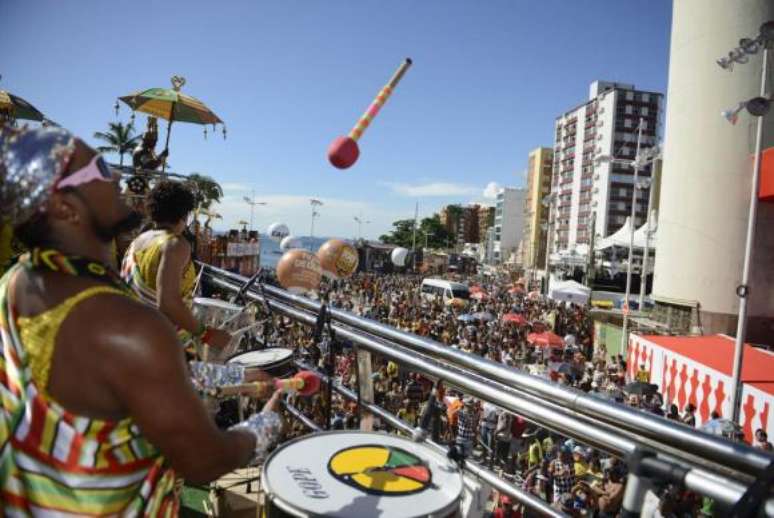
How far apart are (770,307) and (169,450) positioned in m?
22.4

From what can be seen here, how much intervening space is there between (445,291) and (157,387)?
33.9 metres

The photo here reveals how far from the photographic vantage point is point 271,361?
9.56ft

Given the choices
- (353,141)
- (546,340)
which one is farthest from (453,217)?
(353,141)

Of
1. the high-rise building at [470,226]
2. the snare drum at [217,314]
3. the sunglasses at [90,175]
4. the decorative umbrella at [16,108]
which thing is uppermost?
the high-rise building at [470,226]

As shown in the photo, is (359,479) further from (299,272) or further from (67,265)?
(299,272)

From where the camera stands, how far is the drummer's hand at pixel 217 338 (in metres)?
2.90

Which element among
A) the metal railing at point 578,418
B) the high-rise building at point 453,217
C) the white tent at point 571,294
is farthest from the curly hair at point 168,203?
the high-rise building at point 453,217

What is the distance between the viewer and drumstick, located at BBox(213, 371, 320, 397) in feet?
6.27

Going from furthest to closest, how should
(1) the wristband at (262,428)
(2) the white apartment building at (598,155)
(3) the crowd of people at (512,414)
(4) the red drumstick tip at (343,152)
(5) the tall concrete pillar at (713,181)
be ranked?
(2) the white apartment building at (598,155) < (5) the tall concrete pillar at (713,181) < (3) the crowd of people at (512,414) < (4) the red drumstick tip at (343,152) < (1) the wristband at (262,428)

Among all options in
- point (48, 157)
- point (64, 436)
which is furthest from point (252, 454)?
point (48, 157)

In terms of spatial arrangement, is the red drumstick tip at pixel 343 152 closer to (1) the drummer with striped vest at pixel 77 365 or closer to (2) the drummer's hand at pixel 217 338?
(2) the drummer's hand at pixel 217 338

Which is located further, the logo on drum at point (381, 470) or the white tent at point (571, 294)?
the white tent at point (571, 294)

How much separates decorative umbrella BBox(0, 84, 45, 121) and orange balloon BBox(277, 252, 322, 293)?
15.7 feet

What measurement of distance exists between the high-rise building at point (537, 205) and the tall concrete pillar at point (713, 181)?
71739 mm
